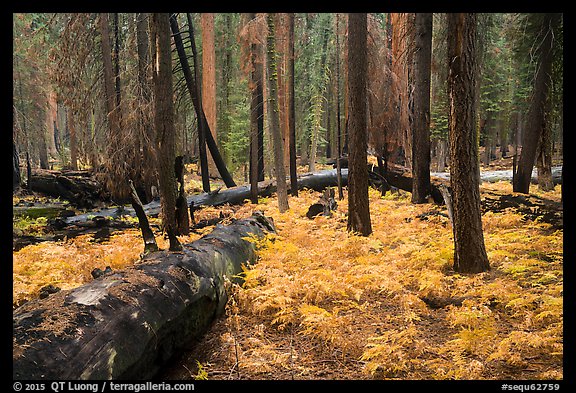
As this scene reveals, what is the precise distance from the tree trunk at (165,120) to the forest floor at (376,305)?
108 cm

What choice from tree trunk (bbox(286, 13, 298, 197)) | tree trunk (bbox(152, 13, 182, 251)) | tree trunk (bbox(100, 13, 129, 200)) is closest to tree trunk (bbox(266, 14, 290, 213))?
tree trunk (bbox(286, 13, 298, 197))

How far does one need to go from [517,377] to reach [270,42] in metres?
11.5

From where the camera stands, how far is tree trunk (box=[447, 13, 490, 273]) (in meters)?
5.71

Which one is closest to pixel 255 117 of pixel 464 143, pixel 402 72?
pixel 402 72

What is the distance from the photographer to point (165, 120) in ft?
28.2

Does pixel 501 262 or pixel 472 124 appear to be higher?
pixel 472 124

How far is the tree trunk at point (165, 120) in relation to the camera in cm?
825

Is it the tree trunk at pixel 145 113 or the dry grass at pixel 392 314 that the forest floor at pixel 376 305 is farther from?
the tree trunk at pixel 145 113

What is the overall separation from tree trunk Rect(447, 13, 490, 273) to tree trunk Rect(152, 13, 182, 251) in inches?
233

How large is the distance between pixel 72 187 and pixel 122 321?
15251mm

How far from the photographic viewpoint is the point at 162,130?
8.59m

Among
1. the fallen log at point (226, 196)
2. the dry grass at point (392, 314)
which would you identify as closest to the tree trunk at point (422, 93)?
the dry grass at point (392, 314)
